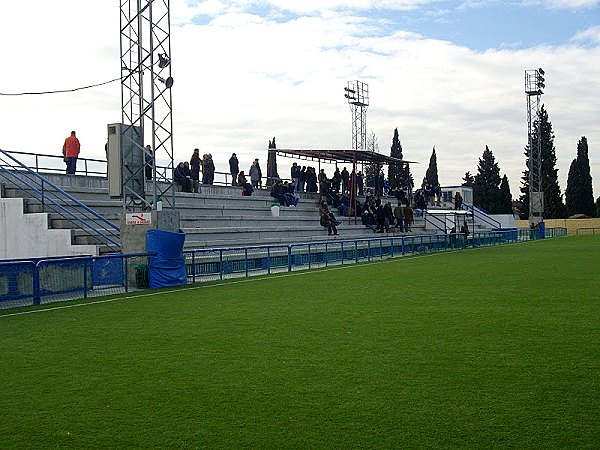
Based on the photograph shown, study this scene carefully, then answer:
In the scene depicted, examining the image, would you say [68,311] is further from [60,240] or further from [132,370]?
[60,240]

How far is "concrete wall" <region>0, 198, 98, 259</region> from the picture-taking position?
20.9 metres

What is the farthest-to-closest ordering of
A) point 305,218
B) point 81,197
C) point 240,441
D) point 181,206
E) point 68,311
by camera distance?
point 305,218 < point 181,206 < point 81,197 < point 68,311 < point 240,441

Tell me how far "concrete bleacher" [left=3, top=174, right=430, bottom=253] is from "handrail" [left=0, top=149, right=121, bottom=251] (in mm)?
303

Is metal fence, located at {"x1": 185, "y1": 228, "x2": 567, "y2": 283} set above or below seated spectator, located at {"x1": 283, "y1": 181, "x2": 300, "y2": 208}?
below

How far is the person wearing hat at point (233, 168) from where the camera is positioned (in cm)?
3625

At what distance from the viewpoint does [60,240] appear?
2097cm

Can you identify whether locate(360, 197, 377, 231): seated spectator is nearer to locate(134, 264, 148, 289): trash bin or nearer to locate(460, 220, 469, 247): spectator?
locate(460, 220, 469, 247): spectator

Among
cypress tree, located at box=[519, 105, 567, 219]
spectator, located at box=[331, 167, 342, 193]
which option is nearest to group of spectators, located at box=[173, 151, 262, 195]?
spectator, located at box=[331, 167, 342, 193]

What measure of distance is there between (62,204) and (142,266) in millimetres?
5672

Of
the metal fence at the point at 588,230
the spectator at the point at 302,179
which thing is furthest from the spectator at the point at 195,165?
the metal fence at the point at 588,230

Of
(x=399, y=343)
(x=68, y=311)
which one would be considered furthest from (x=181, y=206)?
(x=399, y=343)

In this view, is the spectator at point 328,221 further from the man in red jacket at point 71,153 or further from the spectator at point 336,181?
the man in red jacket at point 71,153

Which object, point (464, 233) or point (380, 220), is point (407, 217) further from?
point (464, 233)

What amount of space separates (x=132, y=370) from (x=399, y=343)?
11.1 ft
